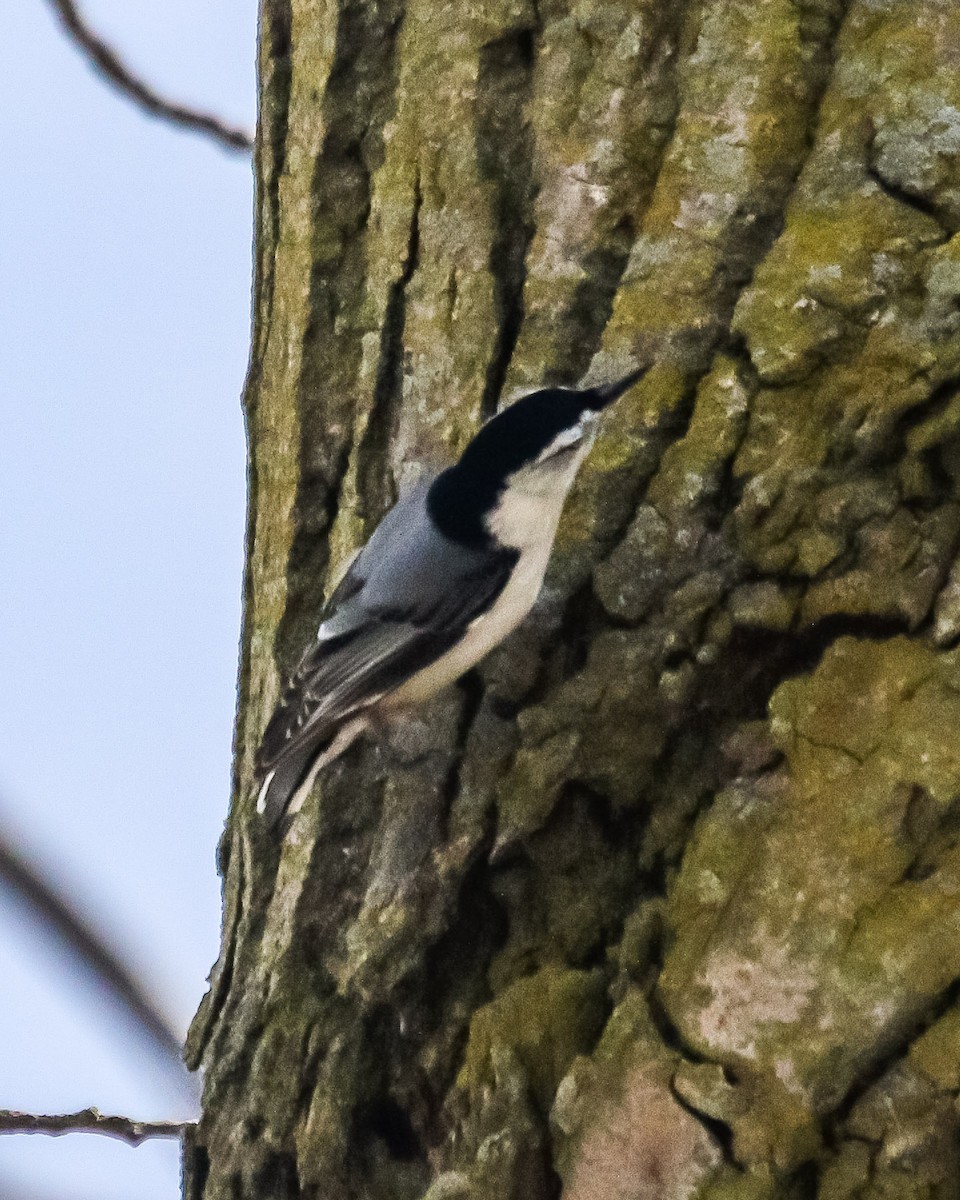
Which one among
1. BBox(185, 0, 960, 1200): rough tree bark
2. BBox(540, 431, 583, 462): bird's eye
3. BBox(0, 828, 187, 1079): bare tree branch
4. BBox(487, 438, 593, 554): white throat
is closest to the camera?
BBox(185, 0, 960, 1200): rough tree bark

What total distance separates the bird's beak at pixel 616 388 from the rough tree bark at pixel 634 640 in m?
0.01

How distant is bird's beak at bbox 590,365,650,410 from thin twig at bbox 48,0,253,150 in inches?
40.3

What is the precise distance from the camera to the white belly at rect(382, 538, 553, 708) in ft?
4.73

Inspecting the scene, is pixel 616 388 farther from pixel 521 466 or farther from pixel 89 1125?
pixel 89 1125

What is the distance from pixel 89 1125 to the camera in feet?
5.22

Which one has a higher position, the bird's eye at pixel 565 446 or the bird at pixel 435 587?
the bird's eye at pixel 565 446

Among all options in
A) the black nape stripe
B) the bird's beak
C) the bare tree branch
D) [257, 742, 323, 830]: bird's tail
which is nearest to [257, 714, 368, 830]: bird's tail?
[257, 742, 323, 830]: bird's tail

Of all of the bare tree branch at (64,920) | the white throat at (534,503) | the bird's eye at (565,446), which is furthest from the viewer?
the bare tree branch at (64,920)

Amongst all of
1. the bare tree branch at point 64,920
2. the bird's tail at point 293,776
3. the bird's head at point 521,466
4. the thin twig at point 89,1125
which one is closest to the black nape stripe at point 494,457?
the bird's head at point 521,466

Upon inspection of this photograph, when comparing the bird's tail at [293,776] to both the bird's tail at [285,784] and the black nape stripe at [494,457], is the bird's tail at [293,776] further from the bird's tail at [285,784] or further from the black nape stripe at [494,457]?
the black nape stripe at [494,457]

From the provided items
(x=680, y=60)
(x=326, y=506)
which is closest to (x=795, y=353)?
(x=680, y=60)

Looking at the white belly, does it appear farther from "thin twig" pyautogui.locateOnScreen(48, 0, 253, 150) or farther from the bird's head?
"thin twig" pyautogui.locateOnScreen(48, 0, 253, 150)

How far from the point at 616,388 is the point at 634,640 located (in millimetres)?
256

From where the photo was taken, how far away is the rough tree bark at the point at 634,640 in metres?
1.09
